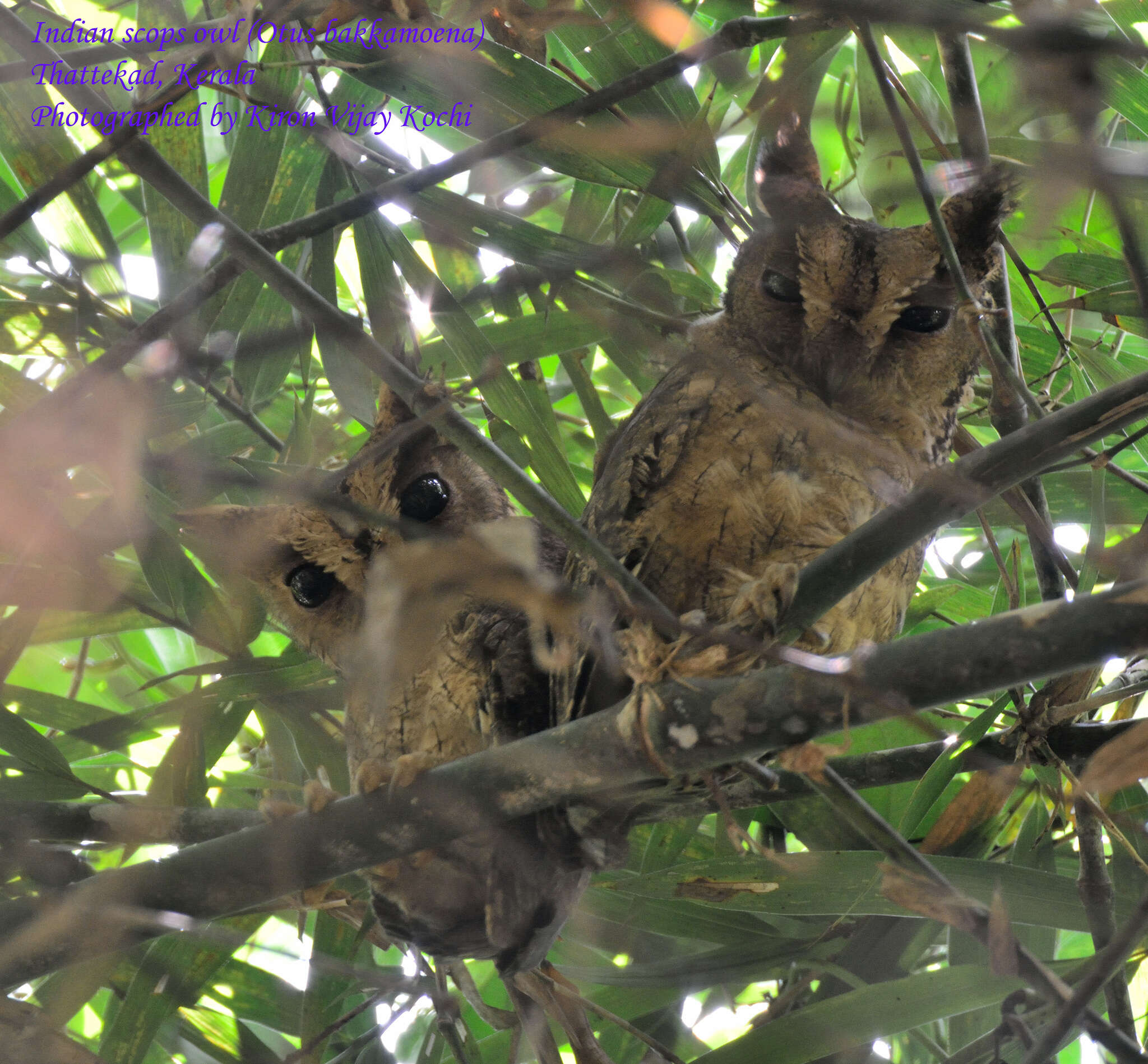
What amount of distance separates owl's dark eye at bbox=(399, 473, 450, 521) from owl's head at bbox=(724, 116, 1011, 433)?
627 millimetres

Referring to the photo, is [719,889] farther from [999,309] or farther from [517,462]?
[999,309]

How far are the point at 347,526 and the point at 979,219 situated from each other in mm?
1146

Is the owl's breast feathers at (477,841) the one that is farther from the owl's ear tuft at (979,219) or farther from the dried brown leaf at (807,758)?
the owl's ear tuft at (979,219)

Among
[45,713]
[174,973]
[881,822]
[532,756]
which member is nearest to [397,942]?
[174,973]

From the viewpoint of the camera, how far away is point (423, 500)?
189cm

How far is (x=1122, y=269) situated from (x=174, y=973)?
1927 mm

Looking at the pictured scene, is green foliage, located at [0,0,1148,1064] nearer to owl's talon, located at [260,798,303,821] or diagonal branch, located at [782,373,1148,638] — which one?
owl's talon, located at [260,798,303,821]

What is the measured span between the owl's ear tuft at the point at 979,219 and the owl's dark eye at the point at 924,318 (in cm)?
9

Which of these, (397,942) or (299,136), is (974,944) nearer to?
(397,942)

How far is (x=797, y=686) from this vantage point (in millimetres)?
924

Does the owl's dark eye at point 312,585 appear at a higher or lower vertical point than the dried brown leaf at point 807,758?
higher

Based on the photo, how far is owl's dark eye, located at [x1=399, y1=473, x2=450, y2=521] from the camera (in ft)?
6.18

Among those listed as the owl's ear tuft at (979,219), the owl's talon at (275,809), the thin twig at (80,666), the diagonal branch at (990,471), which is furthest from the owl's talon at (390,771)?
the owl's ear tuft at (979,219)

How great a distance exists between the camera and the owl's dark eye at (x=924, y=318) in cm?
171
